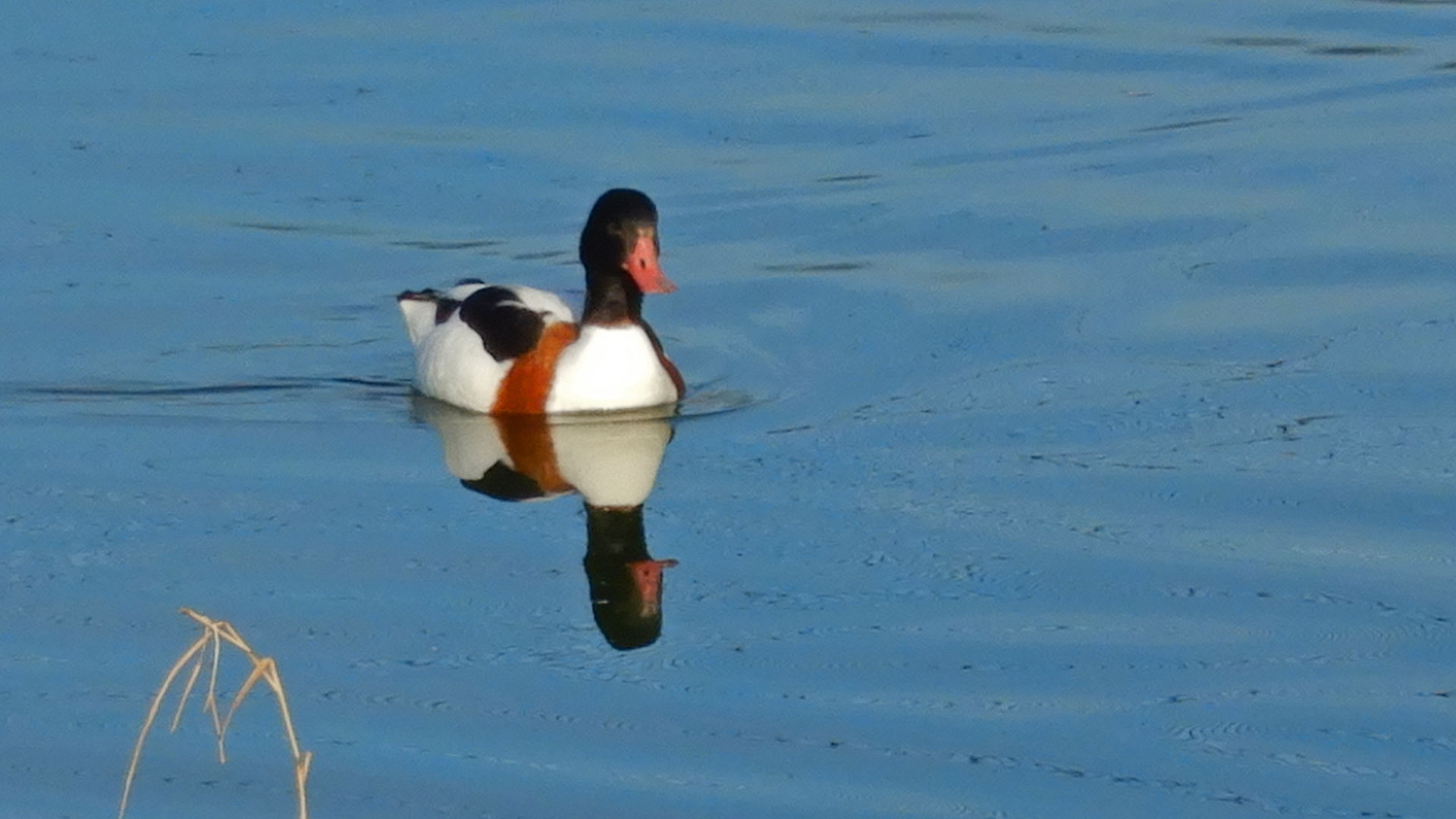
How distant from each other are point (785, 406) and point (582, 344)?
33.0 inches

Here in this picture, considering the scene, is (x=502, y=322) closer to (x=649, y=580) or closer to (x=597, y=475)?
(x=597, y=475)

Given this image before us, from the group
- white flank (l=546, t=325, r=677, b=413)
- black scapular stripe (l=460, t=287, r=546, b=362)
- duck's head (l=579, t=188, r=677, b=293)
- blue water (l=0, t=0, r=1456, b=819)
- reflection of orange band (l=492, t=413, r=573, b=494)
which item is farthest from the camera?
black scapular stripe (l=460, t=287, r=546, b=362)

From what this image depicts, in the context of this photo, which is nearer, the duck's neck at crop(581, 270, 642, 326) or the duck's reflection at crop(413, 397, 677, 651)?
the duck's reflection at crop(413, 397, 677, 651)

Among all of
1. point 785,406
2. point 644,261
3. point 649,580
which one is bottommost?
point 649,580

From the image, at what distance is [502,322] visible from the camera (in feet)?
36.8

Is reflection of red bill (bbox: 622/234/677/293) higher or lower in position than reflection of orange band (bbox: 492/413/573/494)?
higher

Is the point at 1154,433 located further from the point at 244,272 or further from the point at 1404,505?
the point at 244,272

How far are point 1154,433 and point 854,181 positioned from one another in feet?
13.9

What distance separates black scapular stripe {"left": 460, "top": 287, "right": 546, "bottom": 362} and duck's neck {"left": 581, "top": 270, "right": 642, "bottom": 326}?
0.23 meters

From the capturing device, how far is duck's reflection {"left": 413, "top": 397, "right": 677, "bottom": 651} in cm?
854

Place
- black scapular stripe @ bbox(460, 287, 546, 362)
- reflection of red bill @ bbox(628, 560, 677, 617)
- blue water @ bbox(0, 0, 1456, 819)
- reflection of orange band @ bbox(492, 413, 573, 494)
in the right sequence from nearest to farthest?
blue water @ bbox(0, 0, 1456, 819)
reflection of red bill @ bbox(628, 560, 677, 617)
reflection of orange band @ bbox(492, 413, 573, 494)
black scapular stripe @ bbox(460, 287, 546, 362)

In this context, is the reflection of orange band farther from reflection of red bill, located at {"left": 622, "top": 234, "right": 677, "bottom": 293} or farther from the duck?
reflection of red bill, located at {"left": 622, "top": 234, "right": 677, "bottom": 293}

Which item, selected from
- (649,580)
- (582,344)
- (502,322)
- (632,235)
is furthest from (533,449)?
(649,580)

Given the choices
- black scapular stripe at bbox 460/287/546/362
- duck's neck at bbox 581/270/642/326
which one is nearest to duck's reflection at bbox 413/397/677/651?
black scapular stripe at bbox 460/287/546/362
